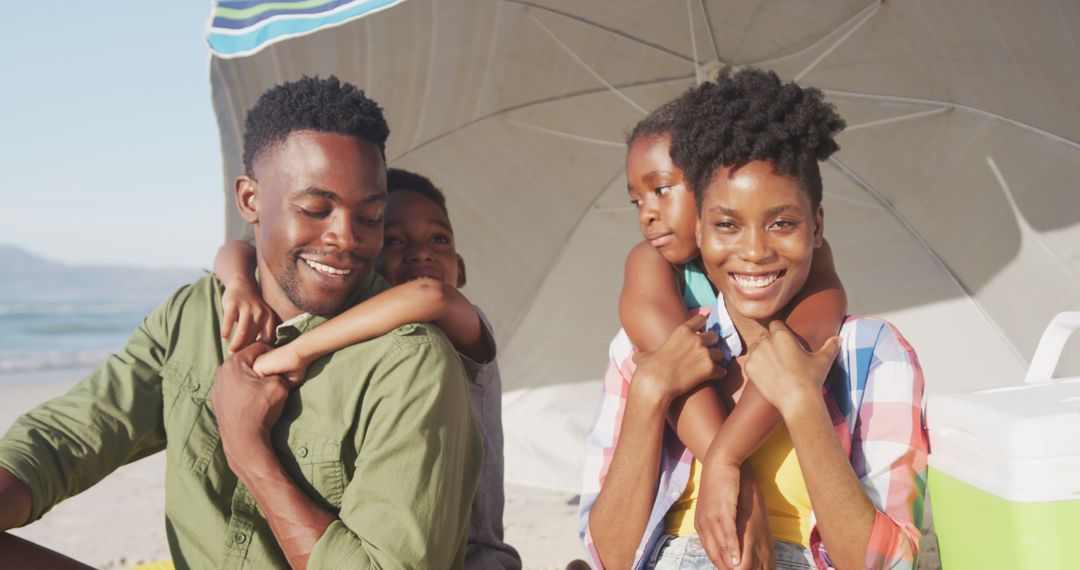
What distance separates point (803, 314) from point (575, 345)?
→ 2510 mm

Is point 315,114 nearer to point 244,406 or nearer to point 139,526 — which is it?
point 244,406

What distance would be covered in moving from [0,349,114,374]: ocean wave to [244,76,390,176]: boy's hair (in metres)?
14.9

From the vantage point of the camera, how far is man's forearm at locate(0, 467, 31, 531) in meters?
1.96

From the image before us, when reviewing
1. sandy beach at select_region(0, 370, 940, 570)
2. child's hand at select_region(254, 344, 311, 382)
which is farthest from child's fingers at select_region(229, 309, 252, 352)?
sandy beach at select_region(0, 370, 940, 570)

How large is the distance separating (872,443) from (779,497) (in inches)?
9.7

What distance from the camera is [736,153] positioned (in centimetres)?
198

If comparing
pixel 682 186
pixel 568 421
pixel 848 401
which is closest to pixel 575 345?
pixel 568 421

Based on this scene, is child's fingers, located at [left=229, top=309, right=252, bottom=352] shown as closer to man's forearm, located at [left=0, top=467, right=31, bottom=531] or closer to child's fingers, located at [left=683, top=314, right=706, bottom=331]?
man's forearm, located at [left=0, top=467, right=31, bottom=531]

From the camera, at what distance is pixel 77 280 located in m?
39.7

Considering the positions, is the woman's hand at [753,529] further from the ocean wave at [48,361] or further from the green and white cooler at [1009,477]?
the ocean wave at [48,361]

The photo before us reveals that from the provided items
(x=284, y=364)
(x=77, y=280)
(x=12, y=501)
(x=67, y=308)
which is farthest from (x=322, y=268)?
(x=77, y=280)

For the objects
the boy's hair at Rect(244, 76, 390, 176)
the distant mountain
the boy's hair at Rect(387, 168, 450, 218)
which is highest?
the distant mountain

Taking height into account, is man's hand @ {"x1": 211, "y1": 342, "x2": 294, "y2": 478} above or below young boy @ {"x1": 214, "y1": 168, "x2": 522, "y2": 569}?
below

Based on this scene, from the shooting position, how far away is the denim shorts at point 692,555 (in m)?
1.87
